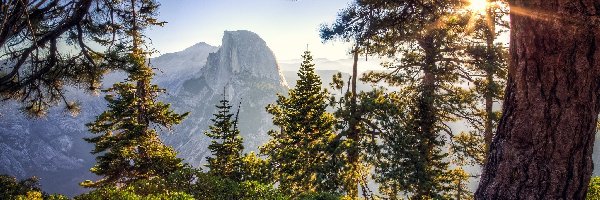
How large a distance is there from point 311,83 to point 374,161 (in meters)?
4.73

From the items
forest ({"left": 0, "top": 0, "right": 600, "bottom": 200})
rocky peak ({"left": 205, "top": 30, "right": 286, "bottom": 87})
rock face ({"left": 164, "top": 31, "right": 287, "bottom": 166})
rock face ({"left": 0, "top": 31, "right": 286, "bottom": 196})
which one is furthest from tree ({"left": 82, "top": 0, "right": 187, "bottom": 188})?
rocky peak ({"left": 205, "top": 30, "right": 286, "bottom": 87})

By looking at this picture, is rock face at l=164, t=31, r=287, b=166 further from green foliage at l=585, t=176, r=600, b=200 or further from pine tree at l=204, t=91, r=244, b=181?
green foliage at l=585, t=176, r=600, b=200

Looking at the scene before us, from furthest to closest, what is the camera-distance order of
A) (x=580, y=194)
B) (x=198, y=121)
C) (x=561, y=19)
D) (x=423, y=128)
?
(x=198, y=121) < (x=423, y=128) < (x=580, y=194) < (x=561, y=19)

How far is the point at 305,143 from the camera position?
38.3ft

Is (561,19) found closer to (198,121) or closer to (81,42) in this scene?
(81,42)

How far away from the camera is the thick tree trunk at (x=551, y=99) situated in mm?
2510

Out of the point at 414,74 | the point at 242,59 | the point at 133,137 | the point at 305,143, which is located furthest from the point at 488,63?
the point at 242,59

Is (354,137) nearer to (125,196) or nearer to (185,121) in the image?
(125,196)

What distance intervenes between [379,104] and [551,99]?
707cm

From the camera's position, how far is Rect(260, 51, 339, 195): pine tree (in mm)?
10305

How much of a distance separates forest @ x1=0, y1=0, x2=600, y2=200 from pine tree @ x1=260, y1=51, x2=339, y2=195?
0.05m

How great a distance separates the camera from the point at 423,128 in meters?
11.2

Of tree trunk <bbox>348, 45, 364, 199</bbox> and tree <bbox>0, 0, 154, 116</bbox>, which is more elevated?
tree <bbox>0, 0, 154, 116</bbox>

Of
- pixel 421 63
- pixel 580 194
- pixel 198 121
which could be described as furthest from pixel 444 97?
pixel 198 121
